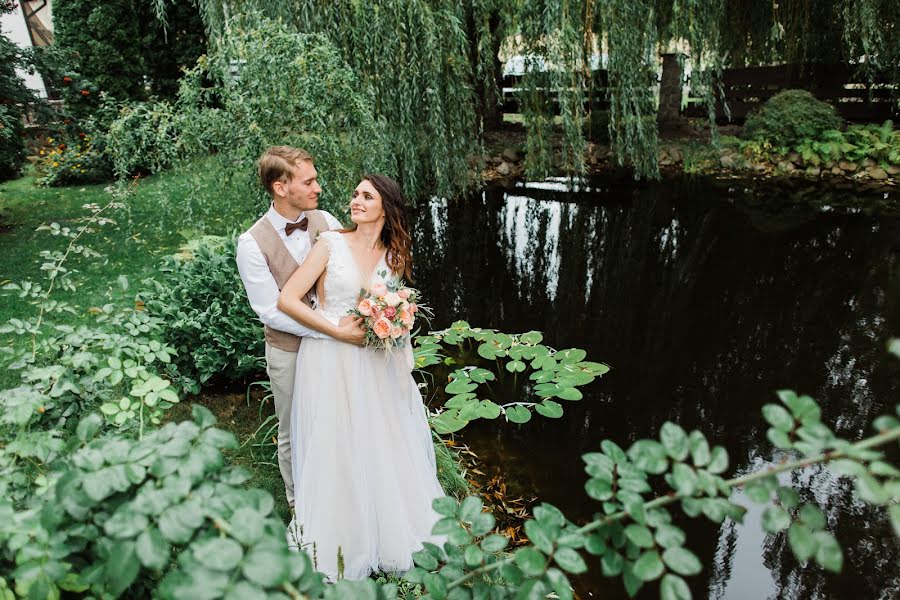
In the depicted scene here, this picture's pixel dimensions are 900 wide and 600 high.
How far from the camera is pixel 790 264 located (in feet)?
21.2

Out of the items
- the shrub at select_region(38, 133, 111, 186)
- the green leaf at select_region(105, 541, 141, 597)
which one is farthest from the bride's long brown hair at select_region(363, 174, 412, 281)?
the shrub at select_region(38, 133, 111, 186)

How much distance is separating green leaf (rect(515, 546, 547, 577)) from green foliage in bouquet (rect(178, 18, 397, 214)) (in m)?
3.49

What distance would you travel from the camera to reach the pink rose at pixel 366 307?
231cm

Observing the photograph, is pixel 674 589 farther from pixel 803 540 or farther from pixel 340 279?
pixel 340 279

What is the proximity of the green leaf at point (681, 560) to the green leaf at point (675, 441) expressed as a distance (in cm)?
13

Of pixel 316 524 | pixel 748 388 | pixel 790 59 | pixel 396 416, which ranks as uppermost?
pixel 790 59

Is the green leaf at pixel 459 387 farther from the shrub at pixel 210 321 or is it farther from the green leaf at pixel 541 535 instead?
the green leaf at pixel 541 535

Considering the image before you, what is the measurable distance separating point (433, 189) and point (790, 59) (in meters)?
6.90

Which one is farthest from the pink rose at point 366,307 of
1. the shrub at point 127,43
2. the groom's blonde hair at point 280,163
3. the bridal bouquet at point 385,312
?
the shrub at point 127,43

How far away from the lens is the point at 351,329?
239 cm

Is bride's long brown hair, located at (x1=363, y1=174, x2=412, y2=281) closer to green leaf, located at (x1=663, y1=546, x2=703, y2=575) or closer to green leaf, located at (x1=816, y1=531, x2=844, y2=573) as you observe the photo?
green leaf, located at (x1=663, y1=546, x2=703, y2=575)

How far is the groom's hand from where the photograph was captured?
94.0 inches

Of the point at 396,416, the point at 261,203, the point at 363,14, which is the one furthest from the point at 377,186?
the point at 363,14

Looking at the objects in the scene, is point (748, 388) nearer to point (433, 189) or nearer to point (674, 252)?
point (674, 252)
